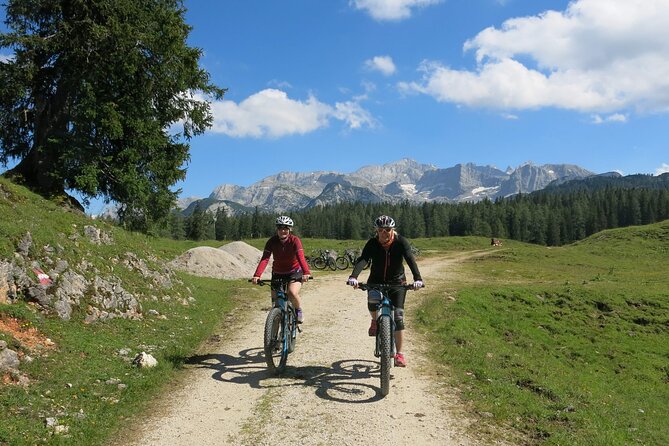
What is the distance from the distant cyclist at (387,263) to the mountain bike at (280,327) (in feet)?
5.86

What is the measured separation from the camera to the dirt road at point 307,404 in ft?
22.2

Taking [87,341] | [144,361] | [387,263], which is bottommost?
[144,361]

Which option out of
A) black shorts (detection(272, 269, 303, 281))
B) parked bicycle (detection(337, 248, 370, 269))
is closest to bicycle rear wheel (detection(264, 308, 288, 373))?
black shorts (detection(272, 269, 303, 281))

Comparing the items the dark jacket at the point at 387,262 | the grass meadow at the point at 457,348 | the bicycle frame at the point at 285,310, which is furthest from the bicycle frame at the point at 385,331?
the bicycle frame at the point at 285,310

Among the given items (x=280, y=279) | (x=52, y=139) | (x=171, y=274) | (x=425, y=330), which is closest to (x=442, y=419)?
(x=280, y=279)

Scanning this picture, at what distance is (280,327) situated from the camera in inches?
382

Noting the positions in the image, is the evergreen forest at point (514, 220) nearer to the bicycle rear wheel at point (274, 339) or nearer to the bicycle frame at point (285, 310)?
the bicycle frame at point (285, 310)

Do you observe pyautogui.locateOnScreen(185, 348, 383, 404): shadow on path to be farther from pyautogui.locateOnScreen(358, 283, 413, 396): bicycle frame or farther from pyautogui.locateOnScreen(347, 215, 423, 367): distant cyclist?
pyautogui.locateOnScreen(347, 215, 423, 367): distant cyclist

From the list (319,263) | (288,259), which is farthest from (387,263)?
(319,263)

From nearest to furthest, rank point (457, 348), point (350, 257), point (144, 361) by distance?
point (144, 361), point (457, 348), point (350, 257)

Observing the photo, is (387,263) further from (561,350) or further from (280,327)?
(561,350)

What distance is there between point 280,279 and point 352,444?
444 centimetres

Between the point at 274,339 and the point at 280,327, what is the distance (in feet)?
1.36

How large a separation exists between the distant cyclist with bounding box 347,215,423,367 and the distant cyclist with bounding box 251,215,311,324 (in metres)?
1.60
